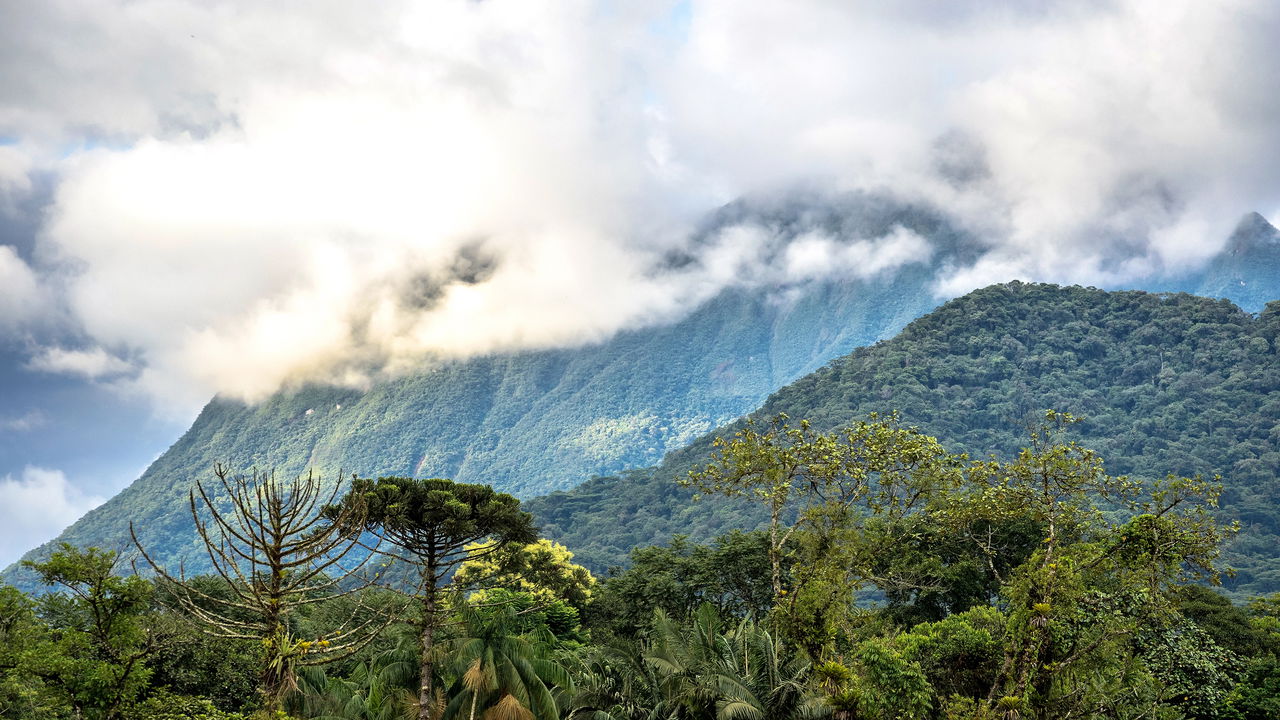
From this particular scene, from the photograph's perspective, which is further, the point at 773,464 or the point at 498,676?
the point at 773,464

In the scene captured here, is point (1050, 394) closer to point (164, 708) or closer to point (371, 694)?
point (371, 694)

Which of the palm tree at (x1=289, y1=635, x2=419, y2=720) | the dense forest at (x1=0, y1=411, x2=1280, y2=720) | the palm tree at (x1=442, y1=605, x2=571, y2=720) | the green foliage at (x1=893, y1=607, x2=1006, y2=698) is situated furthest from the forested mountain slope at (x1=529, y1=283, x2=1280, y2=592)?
the palm tree at (x1=442, y1=605, x2=571, y2=720)

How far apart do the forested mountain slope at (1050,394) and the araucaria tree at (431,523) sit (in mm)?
79906

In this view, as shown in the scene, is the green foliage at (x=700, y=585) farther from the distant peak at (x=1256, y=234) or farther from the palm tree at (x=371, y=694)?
the distant peak at (x=1256, y=234)

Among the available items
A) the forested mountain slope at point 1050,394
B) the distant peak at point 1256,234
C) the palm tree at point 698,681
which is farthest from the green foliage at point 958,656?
the distant peak at point 1256,234

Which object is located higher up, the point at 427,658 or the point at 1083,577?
the point at 427,658

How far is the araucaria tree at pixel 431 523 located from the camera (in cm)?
1869

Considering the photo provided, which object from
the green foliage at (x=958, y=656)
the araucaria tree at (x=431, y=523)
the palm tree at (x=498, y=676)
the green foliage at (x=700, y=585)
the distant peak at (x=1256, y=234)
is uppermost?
the distant peak at (x=1256, y=234)

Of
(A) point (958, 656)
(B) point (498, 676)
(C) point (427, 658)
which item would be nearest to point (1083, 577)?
(A) point (958, 656)

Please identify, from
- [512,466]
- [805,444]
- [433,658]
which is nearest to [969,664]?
[805,444]

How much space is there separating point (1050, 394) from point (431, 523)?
116 m

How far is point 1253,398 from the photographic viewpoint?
102250 millimetres

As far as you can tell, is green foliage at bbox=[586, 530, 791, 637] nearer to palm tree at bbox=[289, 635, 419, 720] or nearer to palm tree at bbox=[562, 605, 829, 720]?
palm tree at bbox=[289, 635, 419, 720]

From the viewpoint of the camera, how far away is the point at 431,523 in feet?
65.6
